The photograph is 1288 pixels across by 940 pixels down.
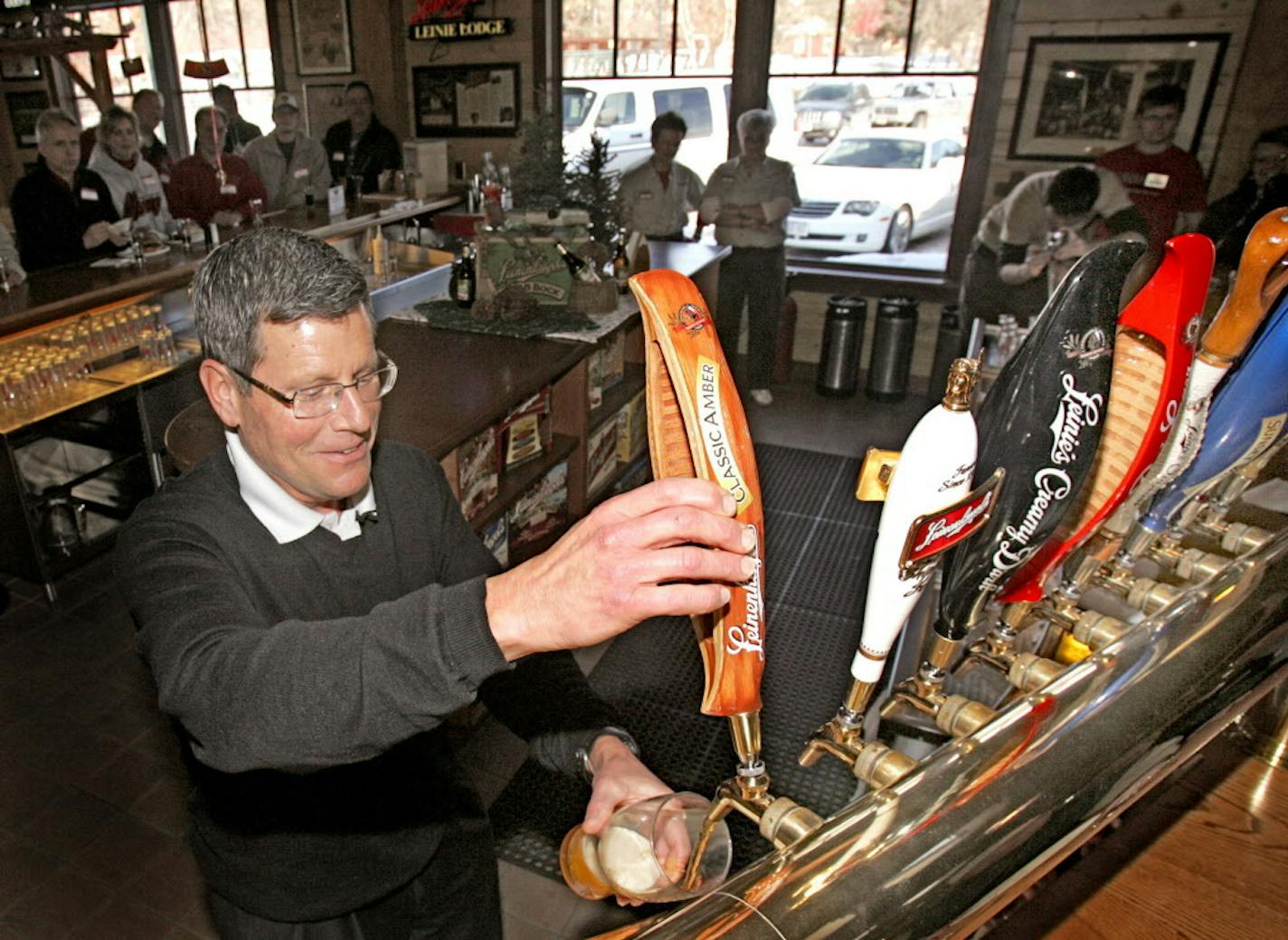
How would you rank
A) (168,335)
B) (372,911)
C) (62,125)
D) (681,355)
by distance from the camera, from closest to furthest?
(681,355)
(372,911)
(168,335)
(62,125)

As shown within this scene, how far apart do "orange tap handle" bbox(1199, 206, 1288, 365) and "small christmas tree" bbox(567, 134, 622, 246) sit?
321 cm

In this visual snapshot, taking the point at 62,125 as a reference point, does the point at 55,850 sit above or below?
below

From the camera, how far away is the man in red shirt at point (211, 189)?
19.6ft

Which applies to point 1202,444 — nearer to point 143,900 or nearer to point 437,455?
point 437,455

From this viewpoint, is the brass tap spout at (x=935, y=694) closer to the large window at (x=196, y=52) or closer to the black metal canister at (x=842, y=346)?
the black metal canister at (x=842, y=346)

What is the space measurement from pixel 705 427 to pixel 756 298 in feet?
18.3

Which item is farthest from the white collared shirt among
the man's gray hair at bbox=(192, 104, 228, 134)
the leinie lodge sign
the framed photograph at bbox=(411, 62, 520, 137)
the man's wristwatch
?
the man's gray hair at bbox=(192, 104, 228, 134)

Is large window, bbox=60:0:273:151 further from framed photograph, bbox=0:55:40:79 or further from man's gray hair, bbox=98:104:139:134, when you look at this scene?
man's gray hair, bbox=98:104:139:134

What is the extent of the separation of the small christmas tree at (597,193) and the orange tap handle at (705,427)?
11.0ft

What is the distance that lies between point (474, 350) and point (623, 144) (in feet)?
14.0

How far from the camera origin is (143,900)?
244 cm

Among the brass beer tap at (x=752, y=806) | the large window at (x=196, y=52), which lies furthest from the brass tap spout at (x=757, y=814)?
Result: the large window at (x=196, y=52)

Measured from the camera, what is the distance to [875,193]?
6.59m

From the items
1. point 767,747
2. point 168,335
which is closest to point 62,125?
point 168,335
